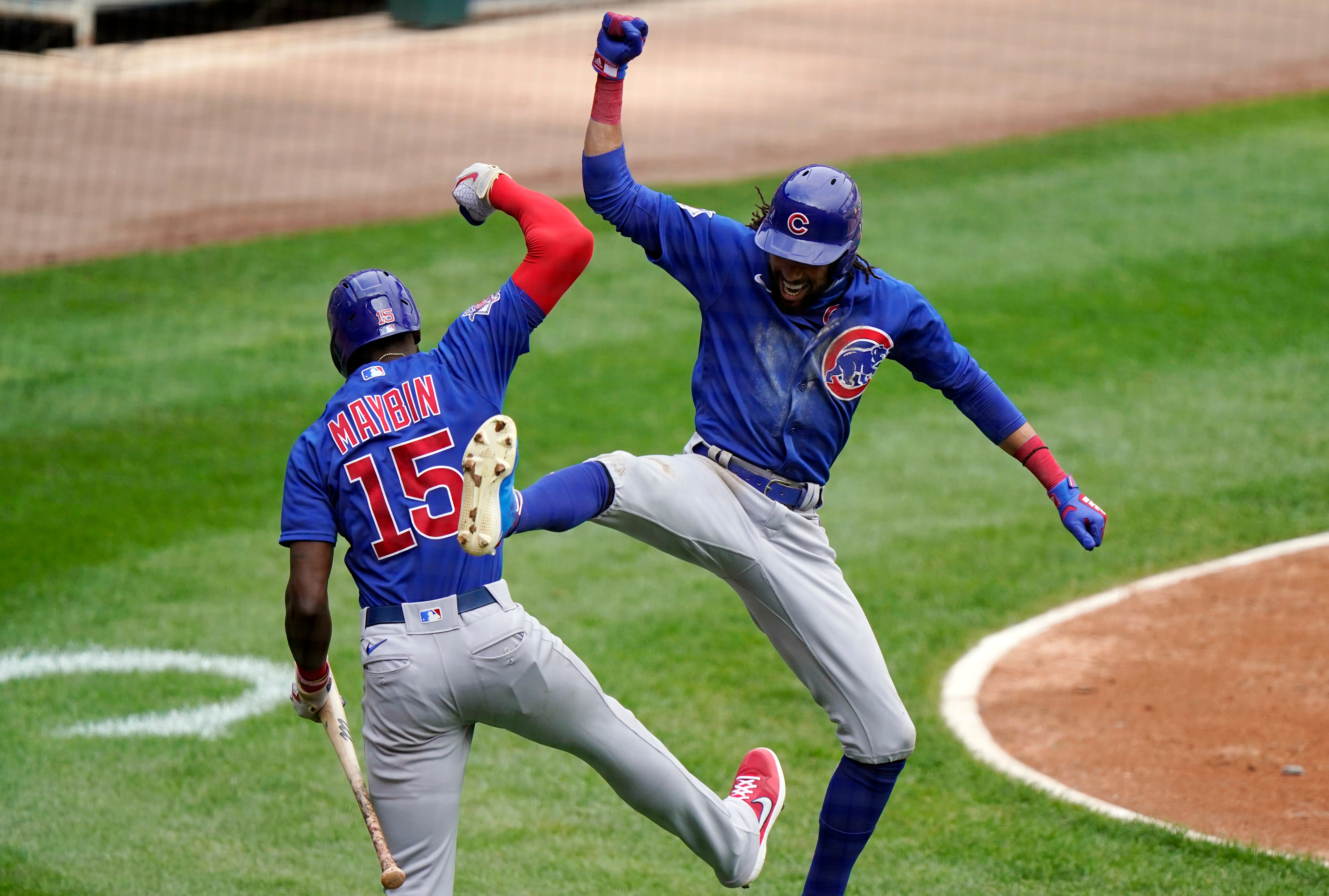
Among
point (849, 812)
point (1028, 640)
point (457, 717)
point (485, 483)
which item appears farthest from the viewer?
A: point (1028, 640)

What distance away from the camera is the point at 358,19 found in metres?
22.6

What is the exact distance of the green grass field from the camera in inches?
237

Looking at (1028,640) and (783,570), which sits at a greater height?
(783,570)

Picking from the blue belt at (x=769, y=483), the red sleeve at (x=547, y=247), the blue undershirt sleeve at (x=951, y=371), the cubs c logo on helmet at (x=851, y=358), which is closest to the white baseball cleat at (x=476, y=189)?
the red sleeve at (x=547, y=247)

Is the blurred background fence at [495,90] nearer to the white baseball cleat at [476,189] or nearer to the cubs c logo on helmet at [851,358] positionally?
the white baseball cleat at [476,189]

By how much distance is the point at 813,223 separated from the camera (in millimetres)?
4855

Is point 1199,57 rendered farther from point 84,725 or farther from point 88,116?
point 84,725

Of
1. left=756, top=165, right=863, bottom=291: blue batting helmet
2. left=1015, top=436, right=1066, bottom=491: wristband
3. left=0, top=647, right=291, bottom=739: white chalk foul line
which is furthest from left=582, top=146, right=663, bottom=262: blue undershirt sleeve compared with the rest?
left=0, top=647, right=291, bottom=739: white chalk foul line

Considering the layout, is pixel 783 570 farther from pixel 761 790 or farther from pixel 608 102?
pixel 608 102

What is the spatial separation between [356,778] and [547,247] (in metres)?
1.63

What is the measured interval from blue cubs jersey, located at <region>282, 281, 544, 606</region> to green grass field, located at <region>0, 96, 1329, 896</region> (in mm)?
1822

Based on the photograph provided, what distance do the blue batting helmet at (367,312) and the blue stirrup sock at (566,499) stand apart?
0.59 meters

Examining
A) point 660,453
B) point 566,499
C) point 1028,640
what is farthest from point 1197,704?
point 660,453

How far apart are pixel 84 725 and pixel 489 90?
13498 mm
